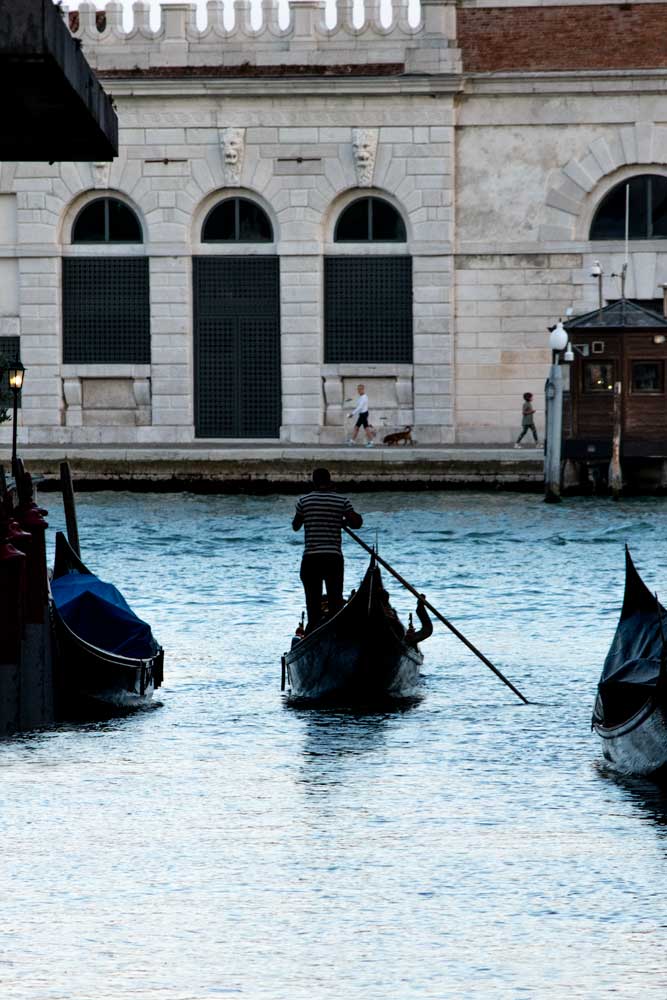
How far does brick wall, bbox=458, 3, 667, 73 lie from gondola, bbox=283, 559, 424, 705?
98.4 feet

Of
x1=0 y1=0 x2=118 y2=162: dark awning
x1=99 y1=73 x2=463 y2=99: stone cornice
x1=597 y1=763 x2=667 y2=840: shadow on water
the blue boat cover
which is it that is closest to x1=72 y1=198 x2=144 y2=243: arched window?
x1=99 y1=73 x2=463 y2=99: stone cornice

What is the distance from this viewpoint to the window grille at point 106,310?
47781mm

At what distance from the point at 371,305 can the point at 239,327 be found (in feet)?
9.86

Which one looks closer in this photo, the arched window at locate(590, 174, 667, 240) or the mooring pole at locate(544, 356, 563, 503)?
the mooring pole at locate(544, 356, 563, 503)

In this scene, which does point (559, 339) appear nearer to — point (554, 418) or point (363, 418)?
point (554, 418)

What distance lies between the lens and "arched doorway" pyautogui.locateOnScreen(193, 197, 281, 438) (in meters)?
Result: 47.4

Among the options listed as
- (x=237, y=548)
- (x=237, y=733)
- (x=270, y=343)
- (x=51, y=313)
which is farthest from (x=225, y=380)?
(x=237, y=733)

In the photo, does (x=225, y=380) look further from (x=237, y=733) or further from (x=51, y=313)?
(x=237, y=733)

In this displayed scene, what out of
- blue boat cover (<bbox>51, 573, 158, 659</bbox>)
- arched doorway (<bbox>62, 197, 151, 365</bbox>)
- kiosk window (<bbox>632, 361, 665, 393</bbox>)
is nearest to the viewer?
blue boat cover (<bbox>51, 573, 158, 659</bbox>)

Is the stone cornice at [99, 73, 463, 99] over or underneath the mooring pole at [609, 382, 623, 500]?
over

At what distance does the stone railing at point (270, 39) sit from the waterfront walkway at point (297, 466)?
9662mm

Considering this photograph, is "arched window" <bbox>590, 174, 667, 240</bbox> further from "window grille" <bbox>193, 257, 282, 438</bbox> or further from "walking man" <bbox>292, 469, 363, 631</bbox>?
"walking man" <bbox>292, 469, 363, 631</bbox>

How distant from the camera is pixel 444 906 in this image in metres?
11.6

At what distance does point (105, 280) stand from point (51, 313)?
144 cm
